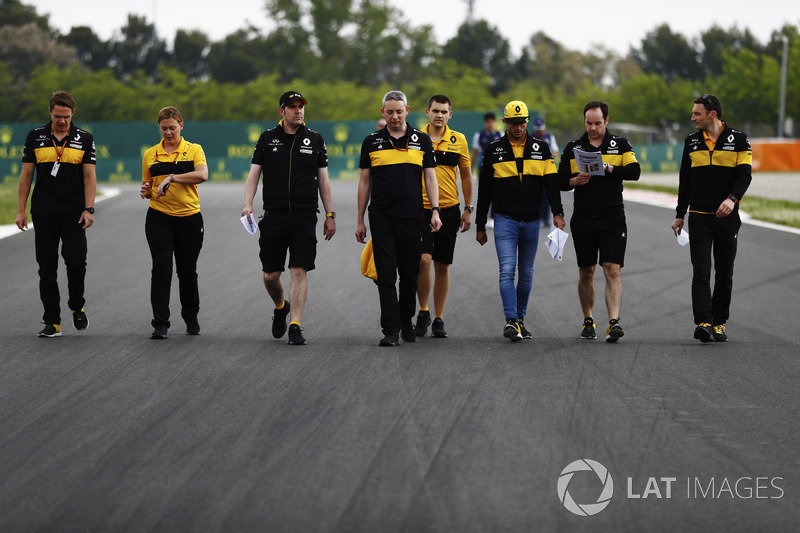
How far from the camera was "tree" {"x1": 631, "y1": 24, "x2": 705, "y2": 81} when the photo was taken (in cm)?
10400

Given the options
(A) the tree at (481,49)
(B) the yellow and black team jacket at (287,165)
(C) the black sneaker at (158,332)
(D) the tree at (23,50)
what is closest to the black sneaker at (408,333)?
(B) the yellow and black team jacket at (287,165)

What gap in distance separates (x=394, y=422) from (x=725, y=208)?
12.8ft

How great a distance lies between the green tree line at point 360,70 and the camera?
218 feet

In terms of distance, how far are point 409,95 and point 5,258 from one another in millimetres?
64417

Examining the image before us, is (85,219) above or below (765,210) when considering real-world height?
above

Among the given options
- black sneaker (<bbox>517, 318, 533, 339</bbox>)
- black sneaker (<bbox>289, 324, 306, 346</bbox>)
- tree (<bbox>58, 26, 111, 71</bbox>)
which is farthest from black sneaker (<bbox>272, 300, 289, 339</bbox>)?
tree (<bbox>58, 26, 111, 71</bbox>)

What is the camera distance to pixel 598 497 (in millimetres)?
4754

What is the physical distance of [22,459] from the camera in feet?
17.5

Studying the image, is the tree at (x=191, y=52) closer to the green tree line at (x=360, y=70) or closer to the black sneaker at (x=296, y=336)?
the green tree line at (x=360, y=70)

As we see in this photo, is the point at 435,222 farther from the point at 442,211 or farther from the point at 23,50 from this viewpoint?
the point at 23,50

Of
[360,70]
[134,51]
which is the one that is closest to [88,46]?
[134,51]

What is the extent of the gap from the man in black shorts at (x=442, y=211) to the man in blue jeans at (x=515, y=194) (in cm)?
24

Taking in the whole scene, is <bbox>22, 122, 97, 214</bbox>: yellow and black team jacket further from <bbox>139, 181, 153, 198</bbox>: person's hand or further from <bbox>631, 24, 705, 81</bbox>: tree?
<bbox>631, 24, 705, 81</bbox>: tree

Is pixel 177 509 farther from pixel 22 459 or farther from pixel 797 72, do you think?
pixel 797 72
